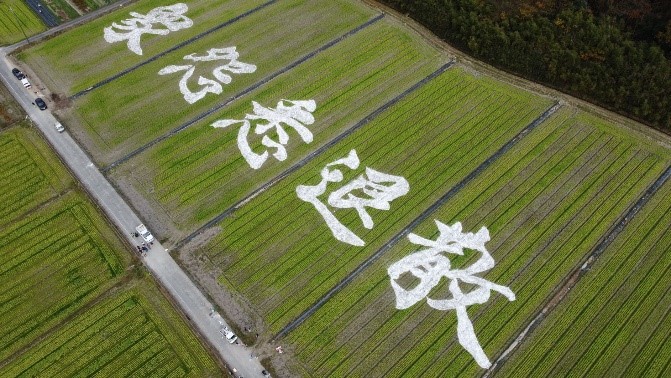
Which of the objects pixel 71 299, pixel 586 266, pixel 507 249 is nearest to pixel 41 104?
pixel 71 299

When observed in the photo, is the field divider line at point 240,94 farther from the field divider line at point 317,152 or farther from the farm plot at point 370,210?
the farm plot at point 370,210

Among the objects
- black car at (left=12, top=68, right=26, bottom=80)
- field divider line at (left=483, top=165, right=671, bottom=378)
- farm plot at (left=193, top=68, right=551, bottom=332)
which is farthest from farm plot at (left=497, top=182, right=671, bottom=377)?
black car at (left=12, top=68, right=26, bottom=80)

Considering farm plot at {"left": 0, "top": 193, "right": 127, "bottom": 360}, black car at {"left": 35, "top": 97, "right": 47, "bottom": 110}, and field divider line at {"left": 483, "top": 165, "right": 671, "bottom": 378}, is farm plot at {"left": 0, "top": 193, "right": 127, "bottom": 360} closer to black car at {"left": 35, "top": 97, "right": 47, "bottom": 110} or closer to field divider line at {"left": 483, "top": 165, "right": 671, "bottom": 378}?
black car at {"left": 35, "top": 97, "right": 47, "bottom": 110}

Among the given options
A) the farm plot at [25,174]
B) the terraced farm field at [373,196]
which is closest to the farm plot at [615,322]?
the terraced farm field at [373,196]

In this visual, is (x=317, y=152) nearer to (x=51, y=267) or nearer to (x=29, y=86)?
(x=51, y=267)

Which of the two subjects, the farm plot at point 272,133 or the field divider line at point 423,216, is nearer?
the field divider line at point 423,216
